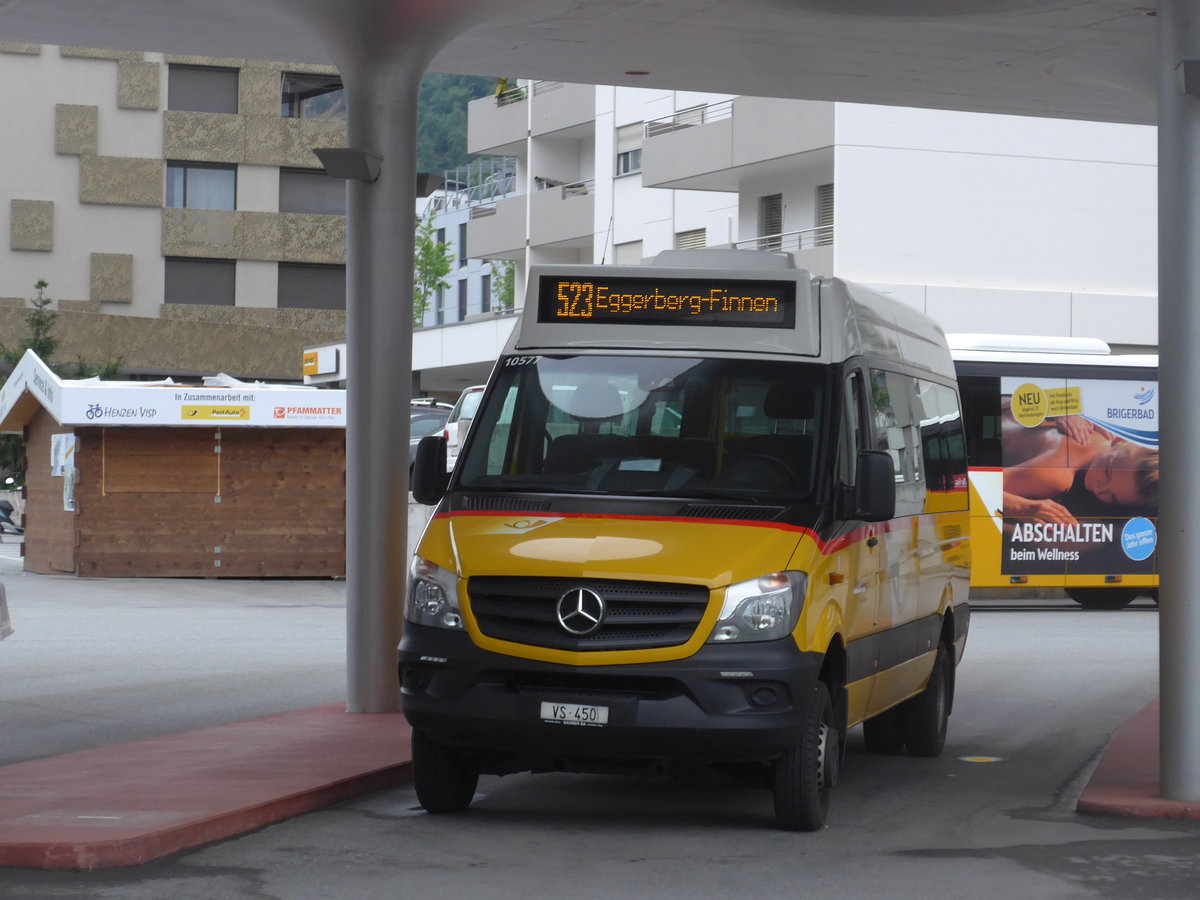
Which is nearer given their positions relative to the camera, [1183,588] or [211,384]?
[1183,588]

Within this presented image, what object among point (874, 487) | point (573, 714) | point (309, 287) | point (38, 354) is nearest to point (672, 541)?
point (573, 714)

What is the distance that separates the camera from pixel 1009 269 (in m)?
38.2

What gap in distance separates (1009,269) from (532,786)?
97.2ft

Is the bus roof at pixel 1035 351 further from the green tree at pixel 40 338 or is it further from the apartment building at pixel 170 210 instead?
the apartment building at pixel 170 210

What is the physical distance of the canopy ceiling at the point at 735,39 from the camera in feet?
41.7

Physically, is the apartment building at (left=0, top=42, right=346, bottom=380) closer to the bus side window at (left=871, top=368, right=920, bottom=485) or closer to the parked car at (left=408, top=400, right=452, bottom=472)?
the parked car at (left=408, top=400, right=452, bottom=472)

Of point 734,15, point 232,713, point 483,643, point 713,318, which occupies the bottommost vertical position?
point 232,713

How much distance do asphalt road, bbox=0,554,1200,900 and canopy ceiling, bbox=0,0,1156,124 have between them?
479 centimetres

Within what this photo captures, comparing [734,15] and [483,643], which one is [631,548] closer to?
[483,643]

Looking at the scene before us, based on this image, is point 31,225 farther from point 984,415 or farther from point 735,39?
point 735,39

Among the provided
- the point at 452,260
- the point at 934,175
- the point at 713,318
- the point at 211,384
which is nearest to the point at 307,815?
the point at 713,318

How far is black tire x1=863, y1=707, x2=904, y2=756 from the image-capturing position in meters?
12.0

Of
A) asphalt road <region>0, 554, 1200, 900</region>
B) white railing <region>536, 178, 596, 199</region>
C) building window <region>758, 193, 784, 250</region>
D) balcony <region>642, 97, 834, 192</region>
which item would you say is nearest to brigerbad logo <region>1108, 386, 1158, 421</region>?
asphalt road <region>0, 554, 1200, 900</region>

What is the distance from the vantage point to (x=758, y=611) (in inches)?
328
